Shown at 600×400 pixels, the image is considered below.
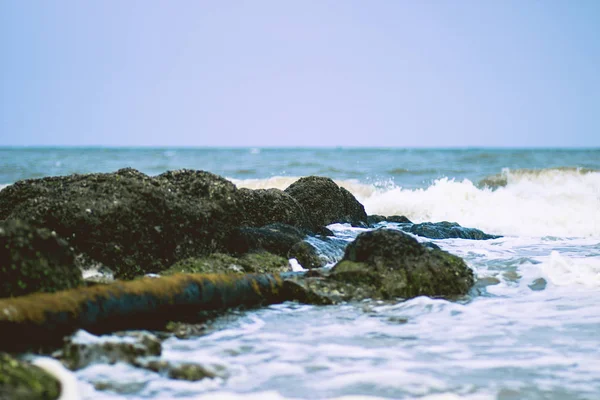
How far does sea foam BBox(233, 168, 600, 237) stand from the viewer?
12.6 meters

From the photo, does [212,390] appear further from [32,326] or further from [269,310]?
[269,310]

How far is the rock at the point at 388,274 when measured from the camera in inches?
231

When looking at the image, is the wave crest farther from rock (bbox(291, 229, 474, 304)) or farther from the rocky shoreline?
rock (bbox(291, 229, 474, 304))

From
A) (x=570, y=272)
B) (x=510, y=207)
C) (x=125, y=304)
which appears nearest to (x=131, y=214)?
(x=125, y=304)

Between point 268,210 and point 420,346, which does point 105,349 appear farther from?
point 268,210

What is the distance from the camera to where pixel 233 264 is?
20.5 ft

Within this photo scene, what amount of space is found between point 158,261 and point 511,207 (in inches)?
423

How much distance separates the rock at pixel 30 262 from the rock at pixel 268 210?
14.0 feet

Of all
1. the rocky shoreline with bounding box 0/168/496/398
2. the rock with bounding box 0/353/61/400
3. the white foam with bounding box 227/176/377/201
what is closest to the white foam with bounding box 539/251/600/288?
the rocky shoreline with bounding box 0/168/496/398

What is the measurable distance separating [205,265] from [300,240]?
154cm

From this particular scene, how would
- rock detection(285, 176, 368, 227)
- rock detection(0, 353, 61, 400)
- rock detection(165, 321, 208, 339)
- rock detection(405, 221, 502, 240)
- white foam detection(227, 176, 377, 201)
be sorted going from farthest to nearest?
white foam detection(227, 176, 377, 201), rock detection(285, 176, 368, 227), rock detection(405, 221, 502, 240), rock detection(165, 321, 208, 339), rock detection(0, 353, 61, 400)

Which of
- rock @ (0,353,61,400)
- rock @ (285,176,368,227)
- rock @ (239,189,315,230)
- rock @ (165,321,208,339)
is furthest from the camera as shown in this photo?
rock @ (285,176,368,227)

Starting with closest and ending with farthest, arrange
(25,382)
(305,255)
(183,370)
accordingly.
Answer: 1. (25,382)
2. (183,370)
3. (305,255)

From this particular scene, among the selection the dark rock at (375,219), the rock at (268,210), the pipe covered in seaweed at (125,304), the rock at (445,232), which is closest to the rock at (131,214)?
the pipe covered in seaweed at (125,304)
